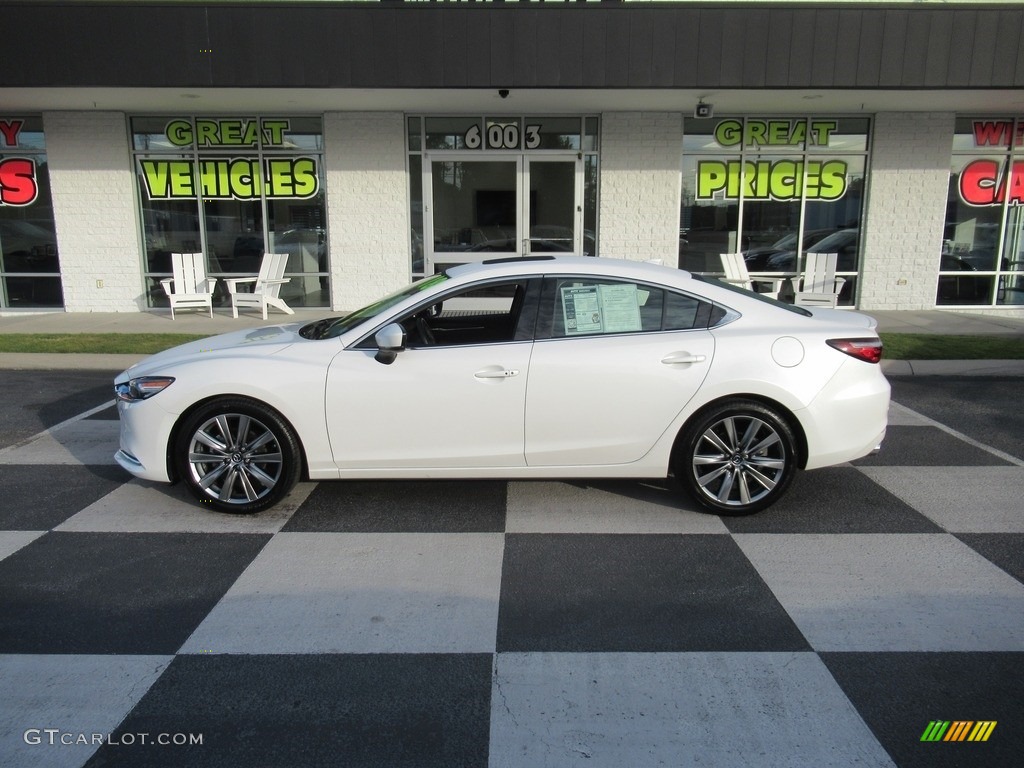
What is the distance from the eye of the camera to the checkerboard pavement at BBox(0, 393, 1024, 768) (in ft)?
9.50

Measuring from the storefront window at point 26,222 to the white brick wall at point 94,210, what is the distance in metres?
0.38

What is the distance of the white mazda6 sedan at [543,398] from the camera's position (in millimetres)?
4781

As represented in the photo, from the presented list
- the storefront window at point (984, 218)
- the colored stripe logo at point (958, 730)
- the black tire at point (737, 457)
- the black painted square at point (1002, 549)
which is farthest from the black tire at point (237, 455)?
the storefront window at point (984, 218)

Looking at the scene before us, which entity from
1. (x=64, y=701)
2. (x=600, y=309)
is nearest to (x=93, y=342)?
(x=600, y=309)

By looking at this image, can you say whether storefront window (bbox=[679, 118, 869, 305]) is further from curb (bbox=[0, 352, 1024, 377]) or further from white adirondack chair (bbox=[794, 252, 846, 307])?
curb (bbox=[0, 352, 1024, 377])

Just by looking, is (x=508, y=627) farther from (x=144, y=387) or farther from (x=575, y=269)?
(x=144, y=387)

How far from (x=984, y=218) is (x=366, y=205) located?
10.9 m

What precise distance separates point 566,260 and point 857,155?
10720 mm

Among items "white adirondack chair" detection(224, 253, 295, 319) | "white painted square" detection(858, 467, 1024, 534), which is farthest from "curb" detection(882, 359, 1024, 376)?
"white adirondack chair" detection(224, 253, 295, 319)

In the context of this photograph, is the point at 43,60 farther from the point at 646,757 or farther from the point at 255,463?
the point at 646,757

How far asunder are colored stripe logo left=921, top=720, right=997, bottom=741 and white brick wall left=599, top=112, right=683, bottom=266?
11.2m

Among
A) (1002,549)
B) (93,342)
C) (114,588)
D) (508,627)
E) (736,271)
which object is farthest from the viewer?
(736,271)

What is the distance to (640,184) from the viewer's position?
13555 mm

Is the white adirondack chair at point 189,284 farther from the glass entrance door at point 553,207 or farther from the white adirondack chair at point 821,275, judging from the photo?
the white adirondack chair at point 821,275
